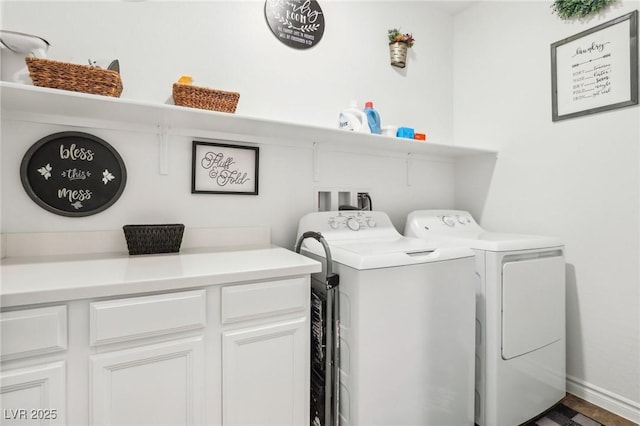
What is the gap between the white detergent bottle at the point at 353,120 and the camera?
6.56ft

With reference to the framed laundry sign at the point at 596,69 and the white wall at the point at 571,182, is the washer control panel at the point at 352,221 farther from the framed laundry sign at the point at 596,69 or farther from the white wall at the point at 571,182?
the framed laundry sign at the point at 596,69

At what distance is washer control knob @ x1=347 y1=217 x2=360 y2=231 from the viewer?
6.50 ft

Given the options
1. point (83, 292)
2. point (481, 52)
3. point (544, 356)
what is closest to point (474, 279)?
point (544, 356)

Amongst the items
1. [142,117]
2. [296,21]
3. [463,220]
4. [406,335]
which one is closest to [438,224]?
[463,220]

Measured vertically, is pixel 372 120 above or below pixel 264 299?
above

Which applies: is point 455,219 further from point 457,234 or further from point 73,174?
point 73,174

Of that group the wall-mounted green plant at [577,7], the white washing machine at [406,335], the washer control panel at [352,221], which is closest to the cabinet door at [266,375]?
the white washing machine at [406,335]

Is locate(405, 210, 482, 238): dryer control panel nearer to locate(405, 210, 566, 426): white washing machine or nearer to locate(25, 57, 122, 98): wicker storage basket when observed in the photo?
locate(405, 210, 566, 426): white washing machine

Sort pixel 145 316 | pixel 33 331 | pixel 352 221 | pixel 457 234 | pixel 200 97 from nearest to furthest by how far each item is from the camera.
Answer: pixel 33 331
pixel 145 316
pixel 200 97
pixel 352 221
pixel 457 234

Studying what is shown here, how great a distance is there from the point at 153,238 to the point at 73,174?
49cm

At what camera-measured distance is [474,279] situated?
5.16ft

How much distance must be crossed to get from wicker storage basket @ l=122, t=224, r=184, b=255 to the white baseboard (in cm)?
255

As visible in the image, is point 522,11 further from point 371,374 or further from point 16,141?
point 16,141

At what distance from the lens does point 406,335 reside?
1.38 metres
